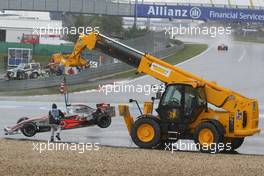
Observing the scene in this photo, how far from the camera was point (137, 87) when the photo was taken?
129ft

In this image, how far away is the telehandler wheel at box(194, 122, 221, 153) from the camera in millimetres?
15891

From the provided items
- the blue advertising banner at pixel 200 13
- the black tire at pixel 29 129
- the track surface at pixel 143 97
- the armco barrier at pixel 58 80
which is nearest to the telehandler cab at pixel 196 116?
the track surface at pixel 143 97

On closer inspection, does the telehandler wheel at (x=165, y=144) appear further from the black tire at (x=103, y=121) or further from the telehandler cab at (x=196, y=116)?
the black tire at (x=103, y=121)

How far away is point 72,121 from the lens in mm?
19516

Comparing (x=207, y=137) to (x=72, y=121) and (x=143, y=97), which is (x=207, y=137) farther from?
(x=143, y=97)

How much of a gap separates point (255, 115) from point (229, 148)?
117 centimetres

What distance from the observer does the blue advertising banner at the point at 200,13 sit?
6288cm

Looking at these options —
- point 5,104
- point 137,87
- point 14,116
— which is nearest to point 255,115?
point 14,116

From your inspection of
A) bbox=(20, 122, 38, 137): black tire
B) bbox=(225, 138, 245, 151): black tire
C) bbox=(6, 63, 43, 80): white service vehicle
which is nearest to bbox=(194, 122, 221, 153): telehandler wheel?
bbox=(225, 138, 245, 151): black tire

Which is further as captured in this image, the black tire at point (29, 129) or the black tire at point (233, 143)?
the black tire at point (29, 129)

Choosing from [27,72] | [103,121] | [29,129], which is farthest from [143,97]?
[29,129]

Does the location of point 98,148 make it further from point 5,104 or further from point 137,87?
point 137,87

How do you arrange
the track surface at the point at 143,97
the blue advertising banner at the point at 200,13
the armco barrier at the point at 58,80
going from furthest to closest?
the blue advertising banner at the point at 200,13 → the armco barrier at the point at 58,80 → the track surface at the point at 143,97

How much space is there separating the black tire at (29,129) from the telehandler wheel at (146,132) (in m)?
3.77
